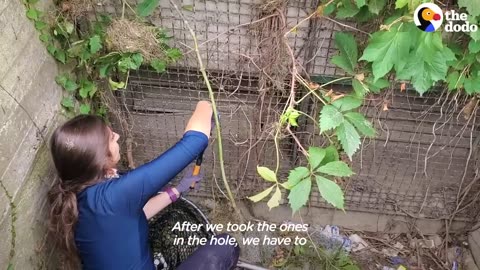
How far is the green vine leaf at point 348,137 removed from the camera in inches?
63.1

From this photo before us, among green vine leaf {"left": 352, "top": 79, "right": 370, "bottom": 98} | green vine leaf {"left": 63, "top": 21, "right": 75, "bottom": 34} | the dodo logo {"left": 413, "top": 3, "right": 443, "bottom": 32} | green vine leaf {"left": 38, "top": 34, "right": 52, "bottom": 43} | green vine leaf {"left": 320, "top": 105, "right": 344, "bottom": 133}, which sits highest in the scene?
the dodo logo {"left": 413, "top": 3, "right": 443, "bottom": 32}

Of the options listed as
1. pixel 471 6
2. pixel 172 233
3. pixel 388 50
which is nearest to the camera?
pixel 471 6

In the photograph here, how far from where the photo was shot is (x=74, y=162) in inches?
60.9

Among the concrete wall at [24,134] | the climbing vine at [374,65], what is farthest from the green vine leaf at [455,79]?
the concrete wall at [24,134]

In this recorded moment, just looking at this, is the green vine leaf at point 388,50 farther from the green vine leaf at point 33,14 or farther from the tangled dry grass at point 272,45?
the green vine leaf at point 33,14

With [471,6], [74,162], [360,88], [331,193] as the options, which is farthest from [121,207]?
[471,6]

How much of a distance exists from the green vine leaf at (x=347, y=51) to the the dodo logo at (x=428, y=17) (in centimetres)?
27

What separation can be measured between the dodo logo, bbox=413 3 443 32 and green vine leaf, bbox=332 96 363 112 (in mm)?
318

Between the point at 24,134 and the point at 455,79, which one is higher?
the point at 455,79

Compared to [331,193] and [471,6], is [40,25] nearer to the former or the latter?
[331,193]

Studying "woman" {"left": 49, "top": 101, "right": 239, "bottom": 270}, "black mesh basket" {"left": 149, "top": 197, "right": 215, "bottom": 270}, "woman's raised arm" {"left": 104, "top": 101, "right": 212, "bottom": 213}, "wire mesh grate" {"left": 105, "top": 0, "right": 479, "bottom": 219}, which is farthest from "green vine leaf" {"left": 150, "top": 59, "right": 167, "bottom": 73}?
"black mesh basket" {"left": 149, "top": 197, "right": 215, "bottom": 270}

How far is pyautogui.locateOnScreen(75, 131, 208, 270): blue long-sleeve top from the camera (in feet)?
4.97

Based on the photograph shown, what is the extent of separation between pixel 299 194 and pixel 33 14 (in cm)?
111

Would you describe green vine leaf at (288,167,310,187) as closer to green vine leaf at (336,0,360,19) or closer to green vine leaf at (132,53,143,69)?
green vine leaf at (336,0,360,19)
